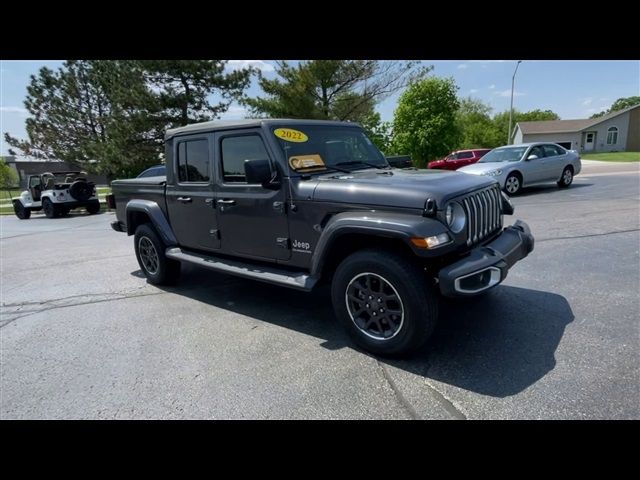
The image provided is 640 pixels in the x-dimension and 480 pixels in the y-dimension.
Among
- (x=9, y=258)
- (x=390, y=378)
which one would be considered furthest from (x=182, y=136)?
(x=9, y=258)

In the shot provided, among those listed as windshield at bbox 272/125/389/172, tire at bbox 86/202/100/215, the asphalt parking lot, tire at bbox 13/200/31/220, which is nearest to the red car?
the asphalt parking lot

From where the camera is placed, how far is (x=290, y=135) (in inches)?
154

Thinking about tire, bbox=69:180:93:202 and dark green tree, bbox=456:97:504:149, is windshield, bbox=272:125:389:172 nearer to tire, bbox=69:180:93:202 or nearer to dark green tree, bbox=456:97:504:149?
tire, bbox=69:180:93:202

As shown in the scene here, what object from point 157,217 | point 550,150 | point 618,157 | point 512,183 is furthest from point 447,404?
point 618,157

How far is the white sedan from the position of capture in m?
12.1

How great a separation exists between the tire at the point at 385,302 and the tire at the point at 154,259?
117 inches

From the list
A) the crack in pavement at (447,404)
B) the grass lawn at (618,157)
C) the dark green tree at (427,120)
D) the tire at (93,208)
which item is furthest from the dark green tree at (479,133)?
the crack in pavement at (447,404)

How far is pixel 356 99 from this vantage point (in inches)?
908

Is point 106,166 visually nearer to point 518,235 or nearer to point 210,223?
point 210,223

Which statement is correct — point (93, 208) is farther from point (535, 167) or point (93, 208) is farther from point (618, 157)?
point (618, 157)

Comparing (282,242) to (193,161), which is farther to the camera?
(193,161)

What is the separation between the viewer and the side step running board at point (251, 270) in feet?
11.5

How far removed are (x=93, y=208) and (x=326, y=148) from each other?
1700cm

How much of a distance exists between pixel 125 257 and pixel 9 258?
301 centimetres
